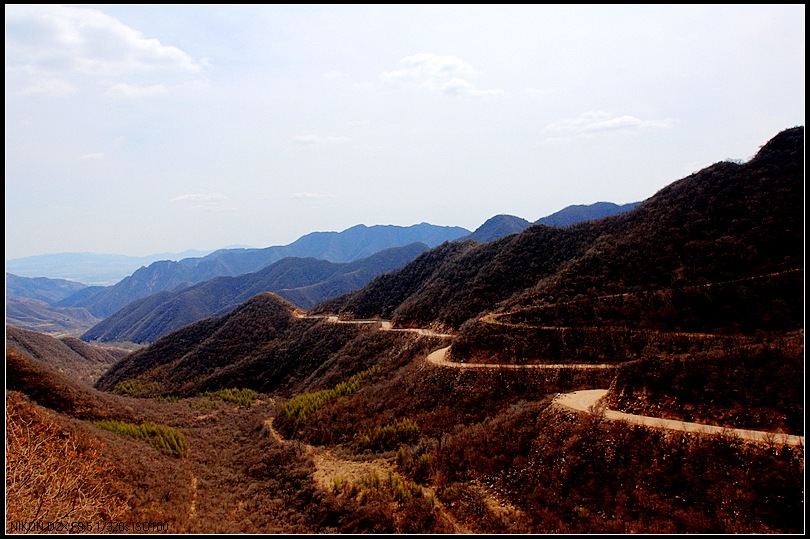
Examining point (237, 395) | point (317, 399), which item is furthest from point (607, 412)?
point (237, 395)

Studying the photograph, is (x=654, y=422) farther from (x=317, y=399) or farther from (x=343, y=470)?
(x=317, y=399)

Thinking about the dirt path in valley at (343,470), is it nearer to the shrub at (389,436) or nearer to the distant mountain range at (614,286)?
the shrub at (389,436)

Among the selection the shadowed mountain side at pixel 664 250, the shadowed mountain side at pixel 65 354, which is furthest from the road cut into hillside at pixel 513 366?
the shadowed mountain side at pixel 65 354

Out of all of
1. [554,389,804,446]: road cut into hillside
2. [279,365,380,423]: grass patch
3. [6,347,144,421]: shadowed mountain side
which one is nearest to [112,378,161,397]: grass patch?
[6,347,144,421]: shadowed mountain side

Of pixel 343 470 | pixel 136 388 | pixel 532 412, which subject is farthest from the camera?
pixel 136 388

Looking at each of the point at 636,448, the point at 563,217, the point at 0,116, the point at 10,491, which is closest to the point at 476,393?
the point at 636,448

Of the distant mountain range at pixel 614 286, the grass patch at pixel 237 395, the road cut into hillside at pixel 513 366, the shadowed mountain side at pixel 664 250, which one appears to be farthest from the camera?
the grass patch at pixel 237 395

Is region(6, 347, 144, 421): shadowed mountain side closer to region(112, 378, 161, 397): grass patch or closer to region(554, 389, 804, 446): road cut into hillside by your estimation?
region(112, 378, 161, 397): grass patch
